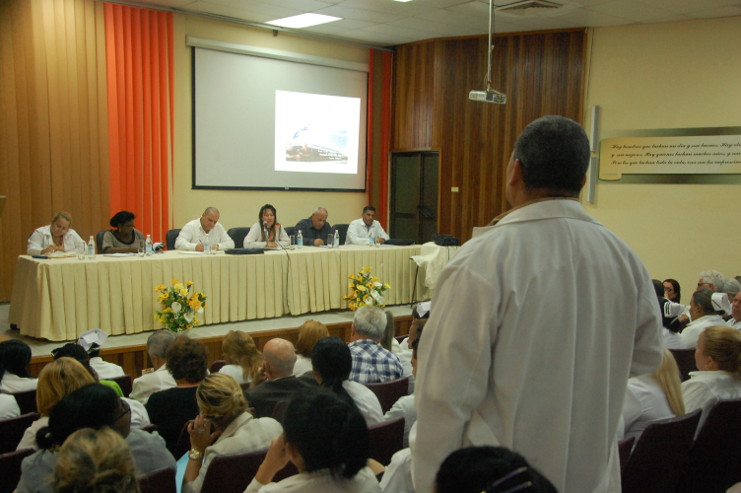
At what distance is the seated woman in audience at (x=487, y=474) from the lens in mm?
907

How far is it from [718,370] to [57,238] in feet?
17.4

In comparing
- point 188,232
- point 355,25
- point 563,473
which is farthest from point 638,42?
point 563,473

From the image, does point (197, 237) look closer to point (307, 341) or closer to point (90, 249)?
point (90, 249)

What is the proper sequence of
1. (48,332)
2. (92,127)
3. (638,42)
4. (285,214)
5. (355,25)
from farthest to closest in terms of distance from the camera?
(285,214) < (355,25) < (638,42) < (92,127) < (48,332)

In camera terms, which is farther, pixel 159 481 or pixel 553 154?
pixel 159 481

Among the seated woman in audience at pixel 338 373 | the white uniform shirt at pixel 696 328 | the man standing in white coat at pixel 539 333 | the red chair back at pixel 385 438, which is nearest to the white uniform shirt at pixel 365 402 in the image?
the seated woman in audience at pixel 338 373

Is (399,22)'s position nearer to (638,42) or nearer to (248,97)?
(248,97)

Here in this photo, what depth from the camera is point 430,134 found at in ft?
30.6

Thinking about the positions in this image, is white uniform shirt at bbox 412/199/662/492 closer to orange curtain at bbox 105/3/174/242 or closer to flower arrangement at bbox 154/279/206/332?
flower arrangement at bbox 154/279/206/332

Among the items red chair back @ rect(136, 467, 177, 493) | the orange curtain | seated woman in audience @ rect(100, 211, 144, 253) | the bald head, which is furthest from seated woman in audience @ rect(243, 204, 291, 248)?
red chair back @ rect(136, 467, 177, 493)

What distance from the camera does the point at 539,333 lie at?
3.84 feet

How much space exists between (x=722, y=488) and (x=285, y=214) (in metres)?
6.94

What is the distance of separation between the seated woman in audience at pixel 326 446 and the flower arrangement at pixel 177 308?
3.99 m

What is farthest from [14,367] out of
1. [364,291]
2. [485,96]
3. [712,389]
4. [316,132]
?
[316,132]
